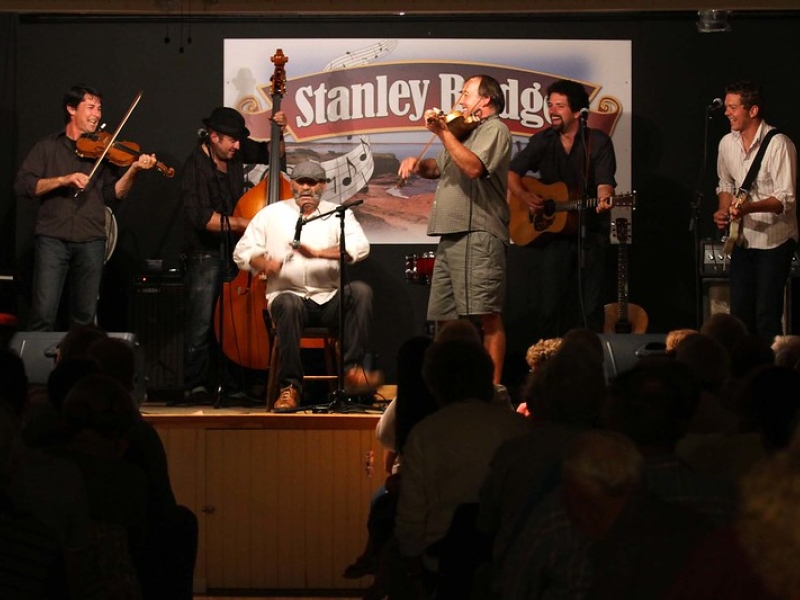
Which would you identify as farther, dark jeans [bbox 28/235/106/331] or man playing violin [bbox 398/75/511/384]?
dark jeans [bbox 28/235/106/331]

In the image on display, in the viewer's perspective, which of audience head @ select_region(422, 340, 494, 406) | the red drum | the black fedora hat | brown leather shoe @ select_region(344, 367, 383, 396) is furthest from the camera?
the black fedora hat

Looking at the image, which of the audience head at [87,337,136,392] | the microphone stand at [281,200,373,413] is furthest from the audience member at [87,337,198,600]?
the microphone stand at [281,200,373,413]

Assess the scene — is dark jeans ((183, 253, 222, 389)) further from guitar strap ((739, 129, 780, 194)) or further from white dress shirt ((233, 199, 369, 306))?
guitar strap ((739, 129, 780, 194))

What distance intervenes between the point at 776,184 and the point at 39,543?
4.97 metres

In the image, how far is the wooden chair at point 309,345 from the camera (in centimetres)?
640

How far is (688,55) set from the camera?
8086mm

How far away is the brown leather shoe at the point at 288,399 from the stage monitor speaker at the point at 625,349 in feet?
4.98

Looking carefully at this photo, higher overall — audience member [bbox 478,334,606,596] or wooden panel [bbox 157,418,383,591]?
audience member [bbox 478,334,606,596]

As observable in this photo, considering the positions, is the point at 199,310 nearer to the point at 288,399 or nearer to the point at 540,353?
the point at 288,399

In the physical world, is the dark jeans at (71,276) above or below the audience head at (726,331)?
above

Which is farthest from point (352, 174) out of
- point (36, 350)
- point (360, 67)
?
point (36, 350)

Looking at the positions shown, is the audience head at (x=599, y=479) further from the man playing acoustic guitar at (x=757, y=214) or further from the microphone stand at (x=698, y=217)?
the microphone stand at (x=698, y=217)

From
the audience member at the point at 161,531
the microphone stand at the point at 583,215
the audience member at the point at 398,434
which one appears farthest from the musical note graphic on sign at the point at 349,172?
the audience member at the point at 161,531

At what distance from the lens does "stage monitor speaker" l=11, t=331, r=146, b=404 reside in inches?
246
